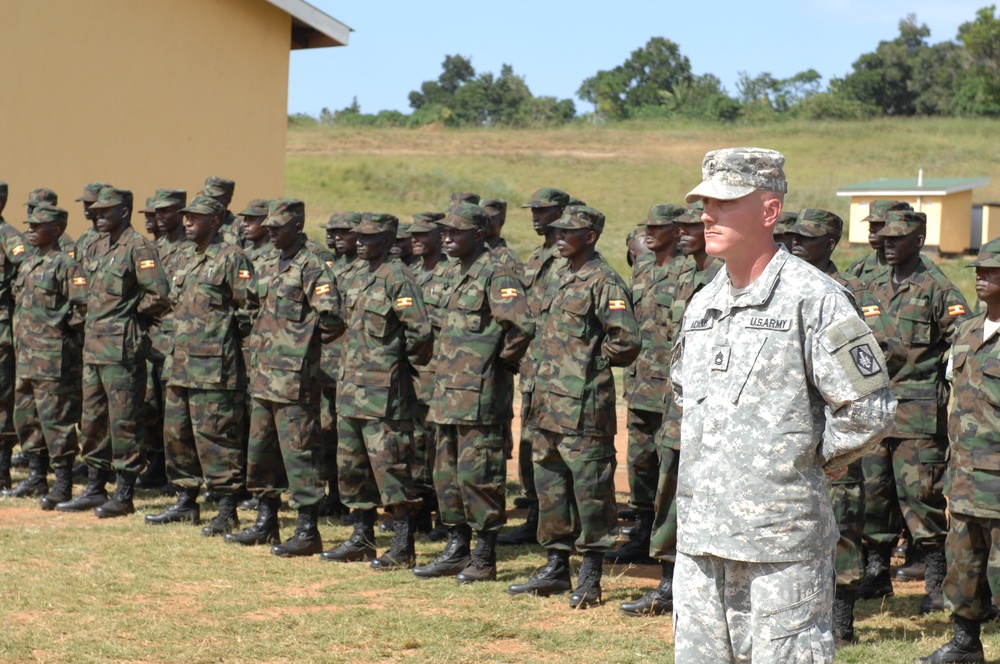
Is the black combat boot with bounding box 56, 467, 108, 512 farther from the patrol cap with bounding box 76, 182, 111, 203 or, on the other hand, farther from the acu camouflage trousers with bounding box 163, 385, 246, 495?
the patrol cap with bounding box 76, 182, 111, 203

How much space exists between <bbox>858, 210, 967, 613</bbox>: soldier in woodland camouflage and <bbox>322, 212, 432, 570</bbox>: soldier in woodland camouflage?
282 cm

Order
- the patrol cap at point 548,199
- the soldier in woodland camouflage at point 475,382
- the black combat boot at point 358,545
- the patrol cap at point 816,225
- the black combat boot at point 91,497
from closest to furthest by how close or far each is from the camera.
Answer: the patrol cap at point 816,225
the soldier in woodland camouflage at point 475,382
the black combat boot at point 358,545
the black combat boot at point 91,497
the patrol cap at point 548,199

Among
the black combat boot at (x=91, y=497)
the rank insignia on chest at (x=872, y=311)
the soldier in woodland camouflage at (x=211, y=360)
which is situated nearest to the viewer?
the rank insignia on chest at (x=872, y=311)

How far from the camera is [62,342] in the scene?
9945 mm

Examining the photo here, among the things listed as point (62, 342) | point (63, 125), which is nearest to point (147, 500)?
point (62, 342)

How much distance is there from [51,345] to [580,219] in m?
4.99

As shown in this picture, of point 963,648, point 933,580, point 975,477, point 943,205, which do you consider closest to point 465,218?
point 975,477

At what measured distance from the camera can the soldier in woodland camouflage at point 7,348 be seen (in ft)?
Answer: 34.3

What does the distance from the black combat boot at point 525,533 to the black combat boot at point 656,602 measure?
1948 millimetres

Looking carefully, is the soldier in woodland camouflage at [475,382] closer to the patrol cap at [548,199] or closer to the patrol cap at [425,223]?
the patrol cap at [425,223]

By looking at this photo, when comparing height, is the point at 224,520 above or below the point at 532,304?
below

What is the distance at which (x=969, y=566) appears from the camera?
5.84 m

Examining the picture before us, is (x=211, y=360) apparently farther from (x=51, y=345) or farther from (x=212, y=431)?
(x=51, y=345)

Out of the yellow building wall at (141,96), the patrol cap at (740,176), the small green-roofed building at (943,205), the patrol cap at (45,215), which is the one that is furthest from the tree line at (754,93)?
the patrol cap at (740,176)
